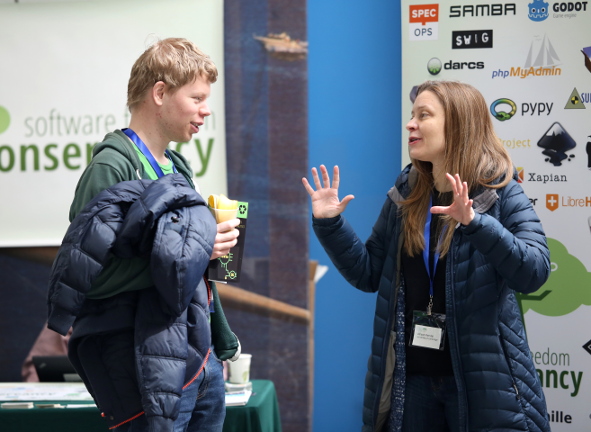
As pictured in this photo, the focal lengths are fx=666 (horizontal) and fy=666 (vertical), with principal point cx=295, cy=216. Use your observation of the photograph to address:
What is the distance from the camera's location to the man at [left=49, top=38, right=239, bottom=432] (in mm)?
1511

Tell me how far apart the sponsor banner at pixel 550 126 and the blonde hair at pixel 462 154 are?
1316mm

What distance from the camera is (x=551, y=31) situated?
3475mm

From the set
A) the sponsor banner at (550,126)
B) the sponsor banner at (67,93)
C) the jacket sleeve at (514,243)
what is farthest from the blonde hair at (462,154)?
the sponsor banner at (67,93)

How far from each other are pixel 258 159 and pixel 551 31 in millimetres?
1697

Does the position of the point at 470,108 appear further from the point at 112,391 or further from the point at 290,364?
the point at 290,364

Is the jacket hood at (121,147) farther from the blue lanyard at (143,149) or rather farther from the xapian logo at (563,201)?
the xapian logo at (563,201)

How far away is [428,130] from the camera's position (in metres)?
2.16

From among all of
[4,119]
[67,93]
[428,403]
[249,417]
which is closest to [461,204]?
[428,403]

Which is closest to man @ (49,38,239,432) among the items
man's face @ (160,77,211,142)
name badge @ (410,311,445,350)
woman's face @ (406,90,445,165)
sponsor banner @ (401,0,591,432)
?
man's face @ (160,77,211,142)

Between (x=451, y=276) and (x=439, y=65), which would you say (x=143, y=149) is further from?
(x=439, y=65)

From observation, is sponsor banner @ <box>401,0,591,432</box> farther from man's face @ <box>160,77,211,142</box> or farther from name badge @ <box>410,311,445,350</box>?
man's face @ <box>160,77,211,142</box>

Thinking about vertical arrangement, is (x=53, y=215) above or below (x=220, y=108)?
below

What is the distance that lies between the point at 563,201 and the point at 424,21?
46.9 inches

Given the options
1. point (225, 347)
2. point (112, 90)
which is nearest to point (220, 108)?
point (112, 90)
